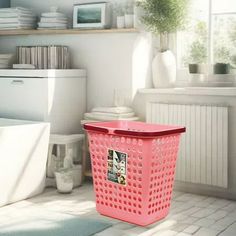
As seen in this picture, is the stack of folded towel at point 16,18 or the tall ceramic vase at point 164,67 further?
the stack of folded towel at point 16,18

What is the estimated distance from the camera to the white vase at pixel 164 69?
3.93 meters

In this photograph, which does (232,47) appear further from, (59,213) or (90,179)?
(59,213)

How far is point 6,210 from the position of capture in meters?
3.24

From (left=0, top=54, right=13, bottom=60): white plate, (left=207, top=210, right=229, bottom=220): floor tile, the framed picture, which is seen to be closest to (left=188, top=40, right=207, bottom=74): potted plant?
the framed picture

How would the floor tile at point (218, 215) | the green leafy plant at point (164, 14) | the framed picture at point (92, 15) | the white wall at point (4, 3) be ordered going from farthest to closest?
1. the white wall at point (4, 3)
2. the framed picture at point (92, 15)
3. the green leafy plant at point (164, 14)
4. the floor tile at point (218, 215)

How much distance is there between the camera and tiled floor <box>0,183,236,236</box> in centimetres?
282

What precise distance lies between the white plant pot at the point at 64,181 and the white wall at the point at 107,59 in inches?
31.1

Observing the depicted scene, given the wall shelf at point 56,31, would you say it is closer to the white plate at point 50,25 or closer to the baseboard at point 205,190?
the white plate at point 50,25

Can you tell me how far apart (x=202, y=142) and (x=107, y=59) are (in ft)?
3.72

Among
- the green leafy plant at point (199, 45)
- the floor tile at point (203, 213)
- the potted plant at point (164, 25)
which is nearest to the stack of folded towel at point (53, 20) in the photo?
the potted plant at point (164, 25)

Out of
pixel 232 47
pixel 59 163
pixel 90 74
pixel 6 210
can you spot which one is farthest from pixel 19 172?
pixel 232 47

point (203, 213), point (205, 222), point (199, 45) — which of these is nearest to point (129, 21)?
point (199, 45)

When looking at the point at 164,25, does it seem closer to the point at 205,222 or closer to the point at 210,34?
the point at 210,34

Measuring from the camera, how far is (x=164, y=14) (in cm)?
379
